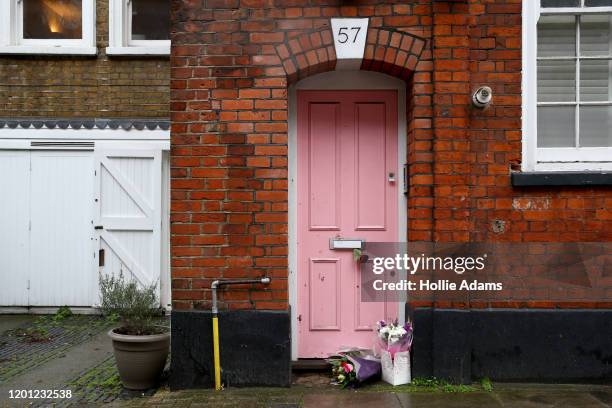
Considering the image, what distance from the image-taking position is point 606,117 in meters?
4.64

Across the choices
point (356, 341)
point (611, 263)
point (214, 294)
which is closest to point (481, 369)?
point (356, 341)

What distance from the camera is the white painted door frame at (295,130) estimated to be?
4.77m

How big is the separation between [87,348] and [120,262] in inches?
65.5

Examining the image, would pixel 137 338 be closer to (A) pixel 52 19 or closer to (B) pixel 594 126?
(B) pixel 594 126

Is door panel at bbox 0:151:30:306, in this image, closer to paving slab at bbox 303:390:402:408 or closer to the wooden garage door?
the wooden garage door

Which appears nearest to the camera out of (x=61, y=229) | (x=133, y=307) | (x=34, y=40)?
(x=133, y=307)

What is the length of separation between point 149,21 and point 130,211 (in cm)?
283

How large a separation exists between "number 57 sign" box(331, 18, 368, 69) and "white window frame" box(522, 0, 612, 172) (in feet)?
4.46

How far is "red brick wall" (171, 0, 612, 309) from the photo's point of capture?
442 centimetres

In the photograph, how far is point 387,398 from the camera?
13.5 ft

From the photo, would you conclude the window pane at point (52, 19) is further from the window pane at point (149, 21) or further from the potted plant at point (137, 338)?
the potted plant at point (137, 338)

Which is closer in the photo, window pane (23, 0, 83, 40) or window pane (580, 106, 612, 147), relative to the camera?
window pane (580, 106, 612, 147)

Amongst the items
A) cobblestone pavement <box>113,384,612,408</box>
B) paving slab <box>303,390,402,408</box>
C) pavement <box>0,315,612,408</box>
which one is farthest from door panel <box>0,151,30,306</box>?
paving slab <box>303,390,402,408</box>

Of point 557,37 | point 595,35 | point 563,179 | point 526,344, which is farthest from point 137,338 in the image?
point 595,35
